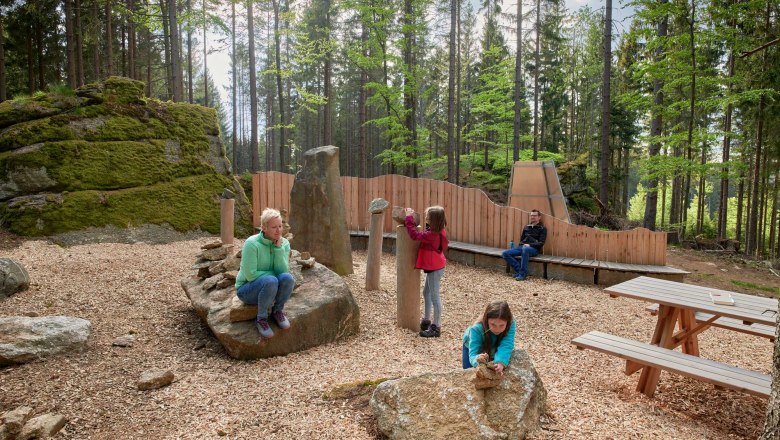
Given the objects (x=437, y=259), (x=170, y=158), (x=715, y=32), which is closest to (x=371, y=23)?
(x=170, y=158)

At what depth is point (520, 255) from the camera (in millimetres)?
8414

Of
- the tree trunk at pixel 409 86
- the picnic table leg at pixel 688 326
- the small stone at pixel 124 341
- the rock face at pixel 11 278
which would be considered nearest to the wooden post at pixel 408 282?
the picnic table leg at pixel 688 326

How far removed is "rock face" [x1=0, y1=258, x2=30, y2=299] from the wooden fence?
5594 millimetres

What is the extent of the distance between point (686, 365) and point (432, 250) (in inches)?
102

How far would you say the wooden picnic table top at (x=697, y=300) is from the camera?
11.3 feet

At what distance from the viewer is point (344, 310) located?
475 cm

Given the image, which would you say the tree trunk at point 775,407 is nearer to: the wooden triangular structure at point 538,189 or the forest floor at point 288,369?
the forest floor at point 288,369

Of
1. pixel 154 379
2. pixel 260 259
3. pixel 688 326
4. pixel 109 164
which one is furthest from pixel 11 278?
pixel 688 326

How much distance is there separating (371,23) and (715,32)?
33.2ft

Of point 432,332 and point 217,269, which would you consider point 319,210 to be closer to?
point 217,269

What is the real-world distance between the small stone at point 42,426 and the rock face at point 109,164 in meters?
6.32

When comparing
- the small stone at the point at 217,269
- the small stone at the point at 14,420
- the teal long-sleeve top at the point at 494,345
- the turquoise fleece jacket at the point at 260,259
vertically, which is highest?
the turquoise fleece jacket at the point at 260,259

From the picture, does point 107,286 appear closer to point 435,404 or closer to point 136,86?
point 435,404

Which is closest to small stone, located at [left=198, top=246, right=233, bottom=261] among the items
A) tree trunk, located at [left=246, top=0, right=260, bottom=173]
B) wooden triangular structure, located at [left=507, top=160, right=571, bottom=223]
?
wooden triangular structure, located at [left=507, top=160, right=571, bottom=223]
